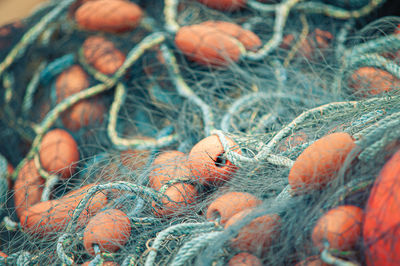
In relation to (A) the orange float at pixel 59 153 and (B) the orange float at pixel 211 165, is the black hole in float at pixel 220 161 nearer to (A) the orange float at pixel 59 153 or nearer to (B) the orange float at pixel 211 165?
(B) the orange float at pixel 211 165

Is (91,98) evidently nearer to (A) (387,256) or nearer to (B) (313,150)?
(B) (313,150)

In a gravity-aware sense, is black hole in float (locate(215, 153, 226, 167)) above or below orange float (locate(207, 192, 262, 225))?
above

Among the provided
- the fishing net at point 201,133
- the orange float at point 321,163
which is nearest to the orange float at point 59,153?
the fishing net at point 201,133

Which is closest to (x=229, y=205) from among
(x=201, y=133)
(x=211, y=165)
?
(x=211, y=165)

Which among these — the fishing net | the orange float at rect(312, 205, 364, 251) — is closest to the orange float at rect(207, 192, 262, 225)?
the fishing net

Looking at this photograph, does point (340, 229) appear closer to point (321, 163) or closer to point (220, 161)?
point (321, 163)

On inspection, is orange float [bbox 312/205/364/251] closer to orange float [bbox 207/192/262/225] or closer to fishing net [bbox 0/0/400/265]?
fishing net [bbox 0/0/400/265]

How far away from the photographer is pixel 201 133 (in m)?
0.99

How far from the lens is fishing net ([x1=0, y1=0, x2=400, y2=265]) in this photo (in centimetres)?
62

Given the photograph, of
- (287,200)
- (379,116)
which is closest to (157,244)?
(287,200)

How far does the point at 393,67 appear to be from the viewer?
35.8 inches

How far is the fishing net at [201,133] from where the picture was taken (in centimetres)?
62

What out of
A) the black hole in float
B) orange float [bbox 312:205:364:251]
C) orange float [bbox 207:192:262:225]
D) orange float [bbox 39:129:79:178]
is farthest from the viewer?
orange float [bbox 39:129:79:178]

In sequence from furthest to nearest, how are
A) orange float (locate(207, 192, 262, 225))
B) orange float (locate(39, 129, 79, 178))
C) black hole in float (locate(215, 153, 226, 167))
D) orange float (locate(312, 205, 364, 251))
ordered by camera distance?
1. orange float (locate(39, 129, 79, 178))
2. black hole in float (locate(215, 153, 226, 167))
3. orange float (locate(207, 192, 262, 225))
4. orange float (locate(312, 205, 364, 251))
